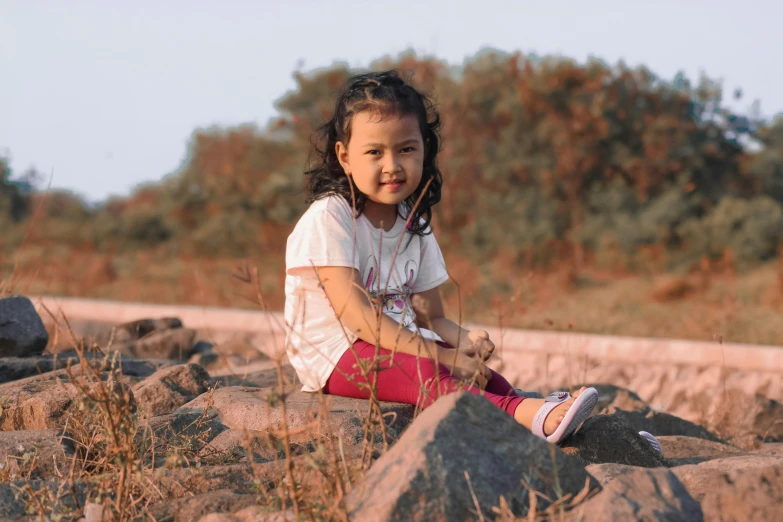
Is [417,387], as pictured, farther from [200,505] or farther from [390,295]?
Result: [200,505]

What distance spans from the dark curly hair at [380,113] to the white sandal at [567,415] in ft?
3.04

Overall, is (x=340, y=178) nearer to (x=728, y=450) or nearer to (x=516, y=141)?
(x=728, y=450)

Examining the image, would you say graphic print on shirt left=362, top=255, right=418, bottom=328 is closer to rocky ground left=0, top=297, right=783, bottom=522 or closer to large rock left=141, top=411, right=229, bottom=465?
rocky ground left=0, top=297, right=783, bottom=522

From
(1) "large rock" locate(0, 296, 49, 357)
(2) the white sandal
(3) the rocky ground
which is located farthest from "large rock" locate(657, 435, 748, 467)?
(1) "large rock" locate(0, 296, 49, 357)

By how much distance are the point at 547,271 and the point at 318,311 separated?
40.4ft

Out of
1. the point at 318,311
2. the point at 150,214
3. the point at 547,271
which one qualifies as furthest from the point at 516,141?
the point at 318,311

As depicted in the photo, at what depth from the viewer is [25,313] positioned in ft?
17.5

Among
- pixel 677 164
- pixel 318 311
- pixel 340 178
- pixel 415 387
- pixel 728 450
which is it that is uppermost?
pixel 677 164

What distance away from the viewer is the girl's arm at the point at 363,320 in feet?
10.7

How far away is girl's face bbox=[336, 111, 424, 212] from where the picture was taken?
141 inches

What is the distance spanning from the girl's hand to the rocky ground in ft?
1.12

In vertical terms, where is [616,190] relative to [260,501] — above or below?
above

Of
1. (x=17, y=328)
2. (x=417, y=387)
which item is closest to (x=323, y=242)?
(x=417, y=387)

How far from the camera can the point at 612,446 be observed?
3318 millimetres
